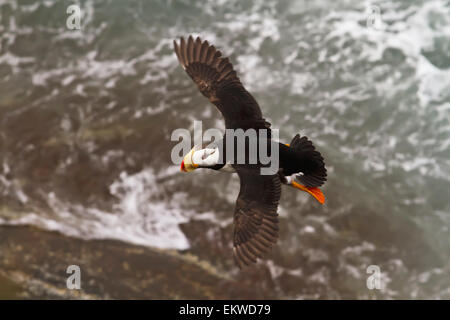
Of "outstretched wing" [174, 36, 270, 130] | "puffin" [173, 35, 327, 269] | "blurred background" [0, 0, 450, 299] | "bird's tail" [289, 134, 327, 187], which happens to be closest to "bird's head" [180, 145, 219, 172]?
"puffin" [173, 35, 327, 269]

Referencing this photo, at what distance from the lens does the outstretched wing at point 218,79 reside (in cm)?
432

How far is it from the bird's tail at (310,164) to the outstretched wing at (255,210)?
0.92 feet

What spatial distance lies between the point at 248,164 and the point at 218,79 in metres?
0.92

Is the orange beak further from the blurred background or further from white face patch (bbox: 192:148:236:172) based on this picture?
the blurred background

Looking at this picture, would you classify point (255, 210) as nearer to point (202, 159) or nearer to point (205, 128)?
point (202, 159)

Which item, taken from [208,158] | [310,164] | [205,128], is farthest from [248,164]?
[205,128]

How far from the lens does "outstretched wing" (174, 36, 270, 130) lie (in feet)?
14.2

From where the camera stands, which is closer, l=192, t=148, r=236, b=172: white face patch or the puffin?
the puffin

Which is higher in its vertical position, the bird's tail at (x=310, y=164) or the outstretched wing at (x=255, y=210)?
the bird's tail at (x=310, y=164)

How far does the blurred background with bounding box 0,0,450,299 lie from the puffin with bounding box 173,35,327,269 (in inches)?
80.4

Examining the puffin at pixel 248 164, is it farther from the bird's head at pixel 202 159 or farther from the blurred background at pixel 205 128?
the blurred background at pixel 205 128

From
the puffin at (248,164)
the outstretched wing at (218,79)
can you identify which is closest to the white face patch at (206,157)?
the puffin at (248,164)

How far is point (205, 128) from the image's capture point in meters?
7.33
